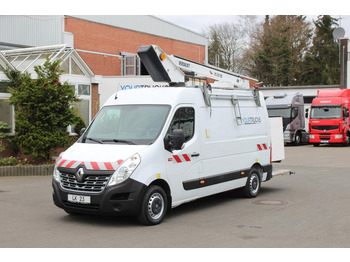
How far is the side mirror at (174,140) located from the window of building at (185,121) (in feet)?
0.93

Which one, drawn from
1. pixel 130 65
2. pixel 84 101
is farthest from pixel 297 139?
pixel 84 101

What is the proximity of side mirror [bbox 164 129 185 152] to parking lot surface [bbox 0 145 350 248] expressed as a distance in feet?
4.29

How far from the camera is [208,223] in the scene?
795 centimetres

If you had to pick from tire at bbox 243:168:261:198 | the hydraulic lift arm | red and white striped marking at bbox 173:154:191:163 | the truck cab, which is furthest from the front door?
the truck cab

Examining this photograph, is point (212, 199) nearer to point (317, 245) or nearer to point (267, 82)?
point (317, 245)

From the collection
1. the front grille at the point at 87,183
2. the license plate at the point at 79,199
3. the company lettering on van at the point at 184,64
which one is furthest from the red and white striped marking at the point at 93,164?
the company lettering on van at the point at 184,64

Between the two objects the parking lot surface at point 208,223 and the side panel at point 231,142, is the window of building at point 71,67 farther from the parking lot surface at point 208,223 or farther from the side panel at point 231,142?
the side panel at point 231,142

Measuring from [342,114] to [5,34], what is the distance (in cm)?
2122

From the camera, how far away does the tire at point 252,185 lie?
34.5 feet

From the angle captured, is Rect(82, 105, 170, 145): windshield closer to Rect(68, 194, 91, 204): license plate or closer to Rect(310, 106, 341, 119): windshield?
Rect(68, 194, 91, 204): license plate

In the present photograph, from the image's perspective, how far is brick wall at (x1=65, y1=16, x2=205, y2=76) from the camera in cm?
2827

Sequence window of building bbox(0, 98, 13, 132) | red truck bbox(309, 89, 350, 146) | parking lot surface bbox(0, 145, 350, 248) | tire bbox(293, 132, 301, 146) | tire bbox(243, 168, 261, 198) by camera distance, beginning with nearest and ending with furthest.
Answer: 1. parking lot surface bbox(0, 145, 350, 248)
2. tire bbox(243, 168, 261, 198)
3. window of building bbox(0, 98, 13, 132)
4. red truck bbox(309, 89, 350, 146)
5. tire bbox(293, 132, 301, 146)

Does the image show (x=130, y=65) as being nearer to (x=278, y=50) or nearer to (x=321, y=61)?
(x=278, y=50)

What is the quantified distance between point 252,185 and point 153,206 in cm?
362
